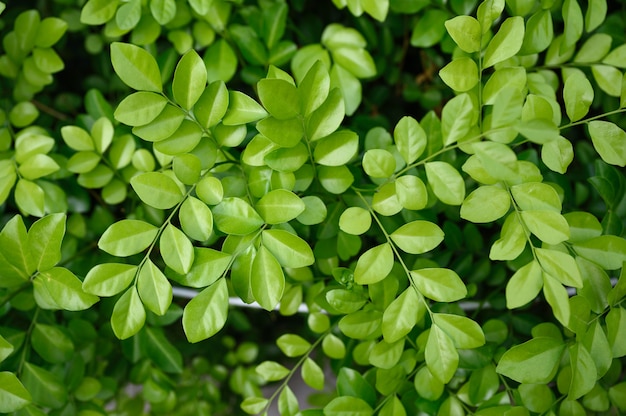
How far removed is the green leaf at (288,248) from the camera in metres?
Answer: 0.50

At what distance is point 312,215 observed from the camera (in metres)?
0.55

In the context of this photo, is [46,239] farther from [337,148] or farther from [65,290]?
[337,148]

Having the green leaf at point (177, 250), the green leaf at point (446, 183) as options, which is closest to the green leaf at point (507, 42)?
the green leaf at point (446, 183)

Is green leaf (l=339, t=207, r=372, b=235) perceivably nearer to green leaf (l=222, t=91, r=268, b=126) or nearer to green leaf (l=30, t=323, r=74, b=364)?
green leaf (l=222, t=91, r=268, b=126)

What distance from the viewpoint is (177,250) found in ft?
1.70

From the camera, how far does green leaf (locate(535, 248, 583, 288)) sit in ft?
1.55

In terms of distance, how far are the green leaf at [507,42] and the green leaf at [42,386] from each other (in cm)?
57

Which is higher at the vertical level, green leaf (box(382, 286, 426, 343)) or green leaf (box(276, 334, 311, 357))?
green leaf (box(382, 286, 426, 343))

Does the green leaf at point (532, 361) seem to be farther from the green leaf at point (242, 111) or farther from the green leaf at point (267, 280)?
the green leaf at point (242, 111)

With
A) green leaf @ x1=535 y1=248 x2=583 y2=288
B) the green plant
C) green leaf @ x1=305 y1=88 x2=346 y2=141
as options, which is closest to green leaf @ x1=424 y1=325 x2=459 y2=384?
the green plant

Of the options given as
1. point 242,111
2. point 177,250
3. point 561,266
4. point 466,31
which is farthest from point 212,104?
point 561,266

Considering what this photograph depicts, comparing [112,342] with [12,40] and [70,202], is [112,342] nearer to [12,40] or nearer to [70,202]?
[70,202]

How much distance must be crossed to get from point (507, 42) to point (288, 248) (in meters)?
0.27

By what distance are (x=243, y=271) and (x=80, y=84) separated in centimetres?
60
